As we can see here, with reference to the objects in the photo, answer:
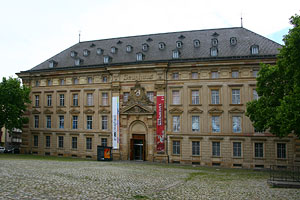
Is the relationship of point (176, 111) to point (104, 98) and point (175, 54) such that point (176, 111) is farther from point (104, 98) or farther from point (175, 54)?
point (104, 98)

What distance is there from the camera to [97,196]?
593 inches

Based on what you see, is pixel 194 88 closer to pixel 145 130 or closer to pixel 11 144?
pixel 145 130

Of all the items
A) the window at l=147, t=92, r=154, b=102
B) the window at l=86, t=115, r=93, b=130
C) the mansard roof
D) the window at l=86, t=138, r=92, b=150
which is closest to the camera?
the mansard roof

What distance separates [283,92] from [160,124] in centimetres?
1668

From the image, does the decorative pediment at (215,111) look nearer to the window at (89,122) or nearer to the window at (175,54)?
the window at (175,54)

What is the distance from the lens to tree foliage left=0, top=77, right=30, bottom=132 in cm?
4112

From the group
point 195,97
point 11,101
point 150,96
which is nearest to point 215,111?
point 195,97

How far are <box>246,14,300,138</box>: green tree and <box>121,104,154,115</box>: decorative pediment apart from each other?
14500 millimetres

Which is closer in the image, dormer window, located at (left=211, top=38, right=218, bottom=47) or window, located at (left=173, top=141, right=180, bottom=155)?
window, located at (left=173, top=141, right=180, bottom=155)

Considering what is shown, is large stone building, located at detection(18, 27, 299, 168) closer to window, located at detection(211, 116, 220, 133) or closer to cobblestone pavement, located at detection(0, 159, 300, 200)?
window, located at detection(211, 116, 220, 133)

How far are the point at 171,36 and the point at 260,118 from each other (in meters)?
22.2

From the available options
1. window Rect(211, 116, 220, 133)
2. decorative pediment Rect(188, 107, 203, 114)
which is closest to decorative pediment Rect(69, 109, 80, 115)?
decorative pediment Rect(188, 107, 203, 114)

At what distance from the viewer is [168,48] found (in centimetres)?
4325

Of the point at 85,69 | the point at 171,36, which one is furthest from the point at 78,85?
the point at 171,36
